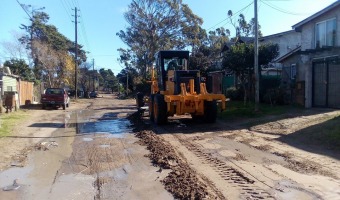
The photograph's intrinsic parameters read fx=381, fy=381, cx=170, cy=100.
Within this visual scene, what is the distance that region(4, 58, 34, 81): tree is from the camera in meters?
44.7

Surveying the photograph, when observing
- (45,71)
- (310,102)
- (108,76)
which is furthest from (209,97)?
(108,76)

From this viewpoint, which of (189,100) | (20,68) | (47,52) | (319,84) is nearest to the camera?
(189,100)

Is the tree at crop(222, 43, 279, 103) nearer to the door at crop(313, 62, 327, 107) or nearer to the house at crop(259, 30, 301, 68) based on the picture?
the door at crop(313, 62, 327, 107)

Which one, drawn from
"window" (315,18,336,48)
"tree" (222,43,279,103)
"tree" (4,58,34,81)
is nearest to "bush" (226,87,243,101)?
"tree" (222,43,279,103)

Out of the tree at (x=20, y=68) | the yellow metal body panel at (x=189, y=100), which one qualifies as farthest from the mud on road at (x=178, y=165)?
the tree at (x=20, y=68)

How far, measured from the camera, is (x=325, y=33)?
20.9 metres

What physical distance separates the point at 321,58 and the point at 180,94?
826cm

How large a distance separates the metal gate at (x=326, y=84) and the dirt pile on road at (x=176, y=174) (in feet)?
36.7

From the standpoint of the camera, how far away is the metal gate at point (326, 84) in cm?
1898

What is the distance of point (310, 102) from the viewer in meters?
20.4

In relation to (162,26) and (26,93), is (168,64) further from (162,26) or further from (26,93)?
(162,26)

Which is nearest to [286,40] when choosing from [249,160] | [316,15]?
[316,15]

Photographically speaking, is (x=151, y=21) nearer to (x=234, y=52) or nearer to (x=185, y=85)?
(x=234, y=52)

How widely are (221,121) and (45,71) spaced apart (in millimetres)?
39914
